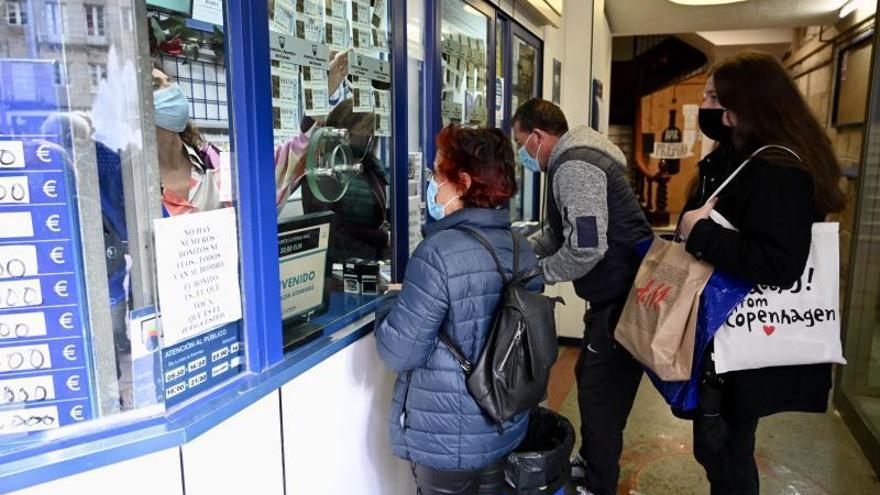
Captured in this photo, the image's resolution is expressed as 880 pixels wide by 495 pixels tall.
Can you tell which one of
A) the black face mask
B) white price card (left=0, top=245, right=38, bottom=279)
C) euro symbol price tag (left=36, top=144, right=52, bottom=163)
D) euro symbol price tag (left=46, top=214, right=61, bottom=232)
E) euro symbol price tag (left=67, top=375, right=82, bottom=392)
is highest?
the black face mask

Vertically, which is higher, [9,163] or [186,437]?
[9,163]

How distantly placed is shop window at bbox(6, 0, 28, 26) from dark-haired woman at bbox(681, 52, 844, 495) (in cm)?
157

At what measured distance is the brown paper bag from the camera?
5.63 ft

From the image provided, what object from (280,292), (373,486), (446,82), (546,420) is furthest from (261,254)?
(446,82)

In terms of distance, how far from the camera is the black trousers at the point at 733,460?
186 centimetres

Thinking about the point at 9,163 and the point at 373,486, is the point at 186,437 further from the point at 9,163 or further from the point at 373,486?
the point at 373,486

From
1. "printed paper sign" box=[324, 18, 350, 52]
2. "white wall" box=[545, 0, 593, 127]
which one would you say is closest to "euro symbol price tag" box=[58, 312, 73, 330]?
"printed paper sign" box=[324, 18, 350, 52]

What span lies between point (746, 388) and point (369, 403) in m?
1.09

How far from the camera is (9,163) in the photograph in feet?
3.50

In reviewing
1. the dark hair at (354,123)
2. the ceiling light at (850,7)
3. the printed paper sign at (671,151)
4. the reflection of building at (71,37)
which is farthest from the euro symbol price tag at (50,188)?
the printed paper sign at (671,151)

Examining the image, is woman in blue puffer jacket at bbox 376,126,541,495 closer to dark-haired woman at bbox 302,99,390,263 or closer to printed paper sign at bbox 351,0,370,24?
dark-haired woman at bbox 302,99,390,263

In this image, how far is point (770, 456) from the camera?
119 inches

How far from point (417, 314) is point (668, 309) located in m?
0.73

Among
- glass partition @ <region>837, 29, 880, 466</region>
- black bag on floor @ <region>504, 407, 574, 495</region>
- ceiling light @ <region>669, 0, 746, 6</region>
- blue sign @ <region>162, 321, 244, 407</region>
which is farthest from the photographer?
ceiling light @ <region>669, 0, 746, 6</region>
